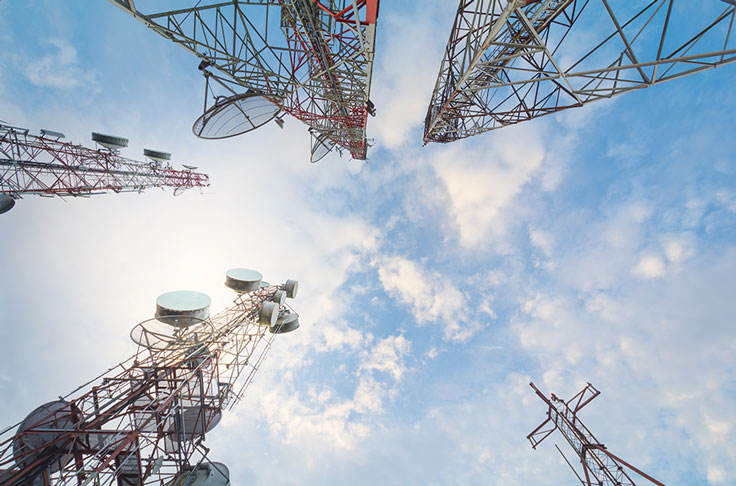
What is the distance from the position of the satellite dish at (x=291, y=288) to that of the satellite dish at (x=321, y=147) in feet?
28.4

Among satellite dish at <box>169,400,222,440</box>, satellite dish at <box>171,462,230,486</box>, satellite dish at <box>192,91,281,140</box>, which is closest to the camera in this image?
satellite dish at <box>171,462,230,486</box>

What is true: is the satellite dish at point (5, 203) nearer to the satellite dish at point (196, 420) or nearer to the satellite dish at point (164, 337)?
the satellite dish at point (164, 337)

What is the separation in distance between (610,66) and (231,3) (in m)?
10.7

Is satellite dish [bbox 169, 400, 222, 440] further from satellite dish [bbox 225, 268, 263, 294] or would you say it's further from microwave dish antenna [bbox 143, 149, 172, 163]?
microwave dish antenna [bbox 143, 149, 172, 163]

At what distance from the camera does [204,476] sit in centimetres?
720

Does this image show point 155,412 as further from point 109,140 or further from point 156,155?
point 156,155

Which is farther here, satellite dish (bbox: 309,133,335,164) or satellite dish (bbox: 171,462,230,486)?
satellite dish (bbox: 309,133,335,164)

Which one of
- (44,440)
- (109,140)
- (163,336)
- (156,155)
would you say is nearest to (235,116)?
(163,336)

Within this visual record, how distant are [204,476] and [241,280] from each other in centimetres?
732

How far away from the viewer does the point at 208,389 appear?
875 centimetres

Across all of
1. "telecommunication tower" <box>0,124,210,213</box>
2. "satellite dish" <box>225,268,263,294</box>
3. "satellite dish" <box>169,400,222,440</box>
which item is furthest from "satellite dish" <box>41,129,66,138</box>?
"satellite dish" <box>169,400,222,440</box>

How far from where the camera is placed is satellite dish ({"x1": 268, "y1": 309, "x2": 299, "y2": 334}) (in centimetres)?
1361

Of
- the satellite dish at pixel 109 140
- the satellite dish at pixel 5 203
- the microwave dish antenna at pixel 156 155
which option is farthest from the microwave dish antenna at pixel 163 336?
the microwave dish antenna at pixel 156 155

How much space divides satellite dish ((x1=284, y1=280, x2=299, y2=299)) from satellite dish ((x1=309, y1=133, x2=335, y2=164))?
8660mm
